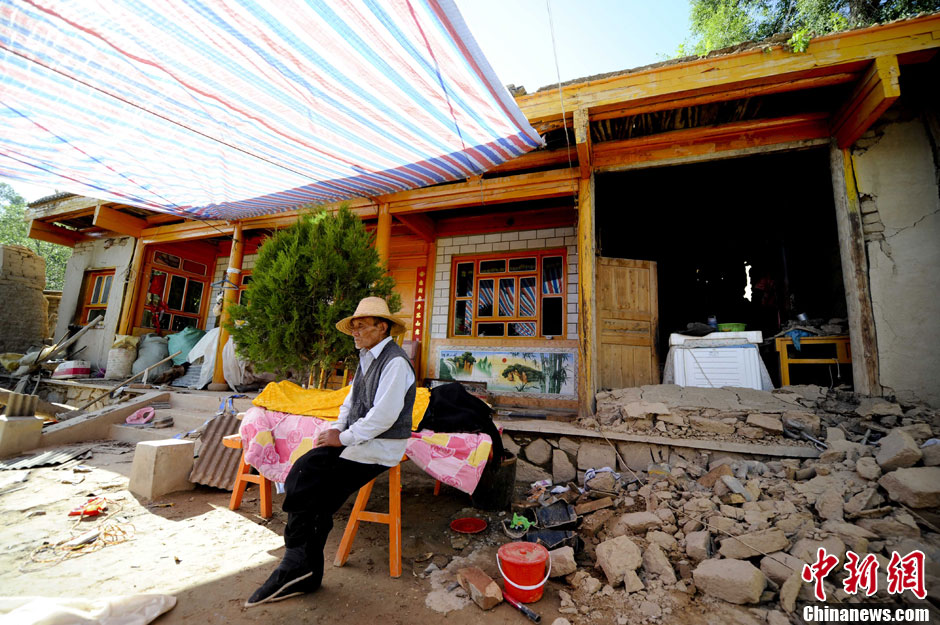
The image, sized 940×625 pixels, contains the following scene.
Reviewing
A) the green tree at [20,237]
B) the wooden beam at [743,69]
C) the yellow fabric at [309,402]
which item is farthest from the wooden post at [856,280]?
the green tree at [20,237]

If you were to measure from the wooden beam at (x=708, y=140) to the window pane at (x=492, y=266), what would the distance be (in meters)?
2.60

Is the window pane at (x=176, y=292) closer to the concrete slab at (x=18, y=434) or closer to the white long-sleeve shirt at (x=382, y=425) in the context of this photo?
the concrete slab at (x=18, y=434)

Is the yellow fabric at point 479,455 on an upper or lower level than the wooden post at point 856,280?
lower

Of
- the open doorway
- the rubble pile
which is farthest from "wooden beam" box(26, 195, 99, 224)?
the rubble pile

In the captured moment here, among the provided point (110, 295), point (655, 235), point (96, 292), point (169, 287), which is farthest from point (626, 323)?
point (96, 292)

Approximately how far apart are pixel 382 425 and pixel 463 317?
17.7 ft

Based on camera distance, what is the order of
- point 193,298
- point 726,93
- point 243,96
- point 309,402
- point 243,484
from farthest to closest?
point 193,298
point 726,93
point 243,484
point 309,402
point 243,96

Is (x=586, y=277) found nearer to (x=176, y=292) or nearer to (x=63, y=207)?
(x=176, y=292)

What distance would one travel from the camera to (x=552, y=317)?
23.2ft

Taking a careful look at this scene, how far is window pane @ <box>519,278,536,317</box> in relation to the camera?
7238mm

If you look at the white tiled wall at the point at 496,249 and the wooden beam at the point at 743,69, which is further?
the white tiled wall at the point at 496,249

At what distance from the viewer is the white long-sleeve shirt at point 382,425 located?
91.9 inches

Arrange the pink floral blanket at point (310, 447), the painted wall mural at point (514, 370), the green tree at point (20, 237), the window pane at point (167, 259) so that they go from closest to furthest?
the pink floral blanket at point (310, 447) < the painted wall mural at point (514, 370) < the window pane at point (167, 259) < the green tree at point (20, 237)

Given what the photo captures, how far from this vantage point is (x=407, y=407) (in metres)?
2.54
